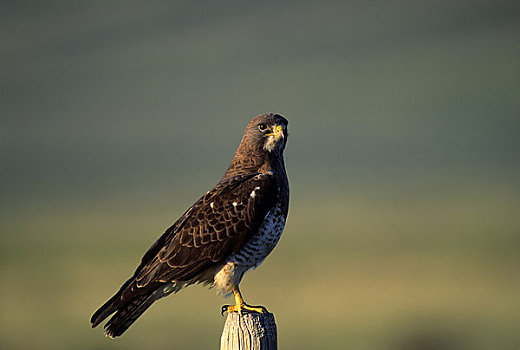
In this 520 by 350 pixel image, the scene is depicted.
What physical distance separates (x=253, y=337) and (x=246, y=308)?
48.7 inches

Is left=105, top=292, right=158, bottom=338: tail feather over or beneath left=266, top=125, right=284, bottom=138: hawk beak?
beneath

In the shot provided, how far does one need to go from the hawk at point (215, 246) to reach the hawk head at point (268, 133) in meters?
0.43

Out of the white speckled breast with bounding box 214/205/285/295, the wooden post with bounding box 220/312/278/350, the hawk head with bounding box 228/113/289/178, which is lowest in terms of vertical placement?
the wooden post with bounding box 220/312/278/350

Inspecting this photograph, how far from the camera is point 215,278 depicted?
4.89 meters

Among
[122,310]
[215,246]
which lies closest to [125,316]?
[122,310]

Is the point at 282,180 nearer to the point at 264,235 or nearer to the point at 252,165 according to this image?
the point at 252,165

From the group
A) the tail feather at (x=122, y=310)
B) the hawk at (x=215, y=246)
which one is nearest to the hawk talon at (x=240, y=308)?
the hawk at (x=215, y=246)

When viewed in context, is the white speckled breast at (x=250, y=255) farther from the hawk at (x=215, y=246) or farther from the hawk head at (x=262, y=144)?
the hawk head at (x=262, y=144)

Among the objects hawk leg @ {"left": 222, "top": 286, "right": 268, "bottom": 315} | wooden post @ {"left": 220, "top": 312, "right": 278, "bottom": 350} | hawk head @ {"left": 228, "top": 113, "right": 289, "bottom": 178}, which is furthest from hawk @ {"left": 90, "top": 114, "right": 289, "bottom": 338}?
wooden post @ {"left": 220, "top": 312, "right": 278, "bottom": 350}

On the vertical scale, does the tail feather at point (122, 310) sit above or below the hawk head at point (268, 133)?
below

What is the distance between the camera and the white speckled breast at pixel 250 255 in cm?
484

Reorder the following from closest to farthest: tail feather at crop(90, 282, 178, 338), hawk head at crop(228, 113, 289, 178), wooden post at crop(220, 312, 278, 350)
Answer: wooden post at crop(220, 312, 278, 350)
tail feather at crop(90, 282, 178, 338)
hawk head at crop(228, 113, 289, 178)

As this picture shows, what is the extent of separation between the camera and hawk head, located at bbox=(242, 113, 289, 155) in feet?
18.5

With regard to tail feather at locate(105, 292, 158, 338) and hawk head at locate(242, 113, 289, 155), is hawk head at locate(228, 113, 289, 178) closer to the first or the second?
hawk head at locate(242, 113, 289, 155)
